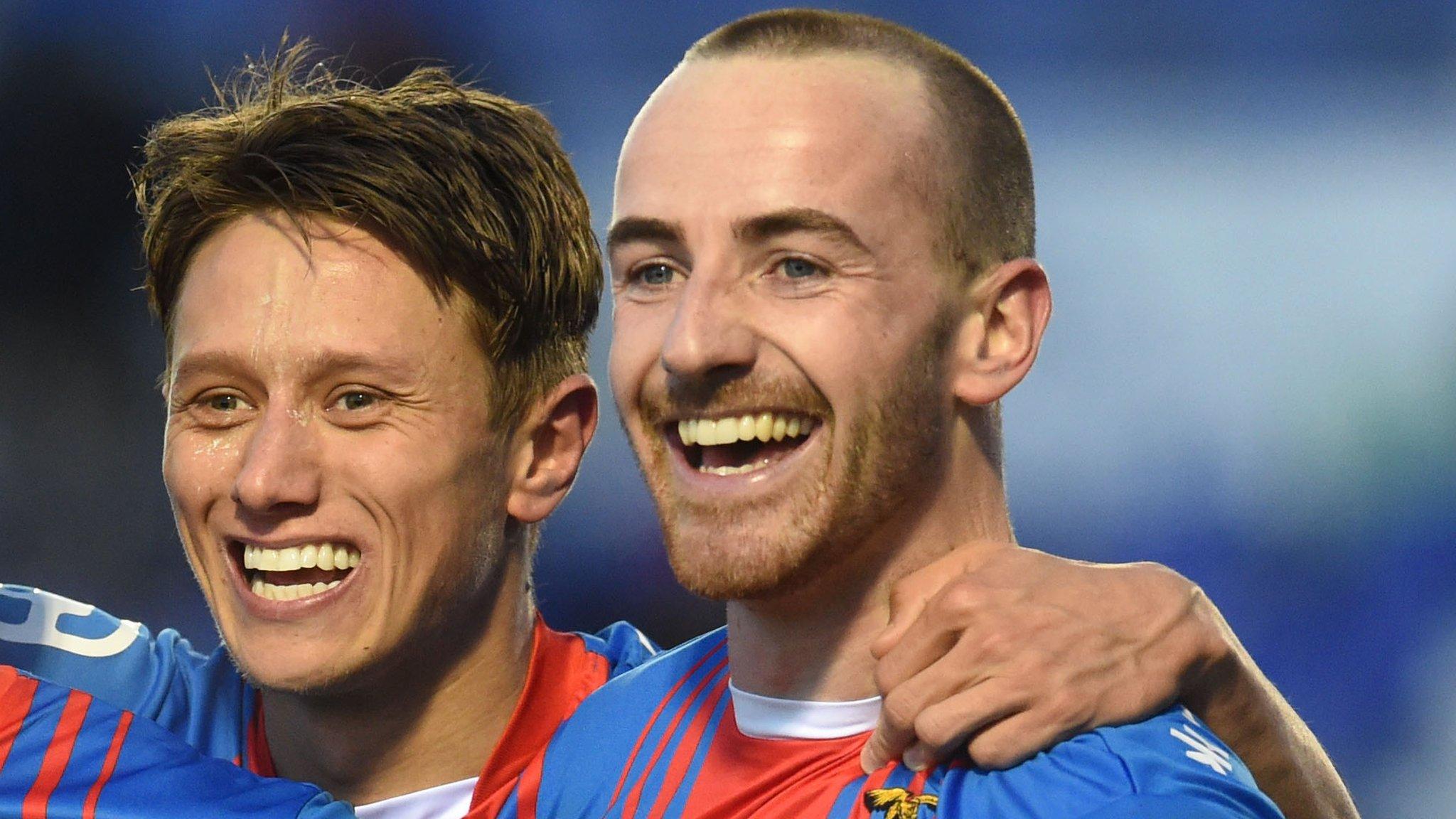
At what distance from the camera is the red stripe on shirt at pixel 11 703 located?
2.31 m

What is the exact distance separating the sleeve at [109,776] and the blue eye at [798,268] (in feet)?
3.30

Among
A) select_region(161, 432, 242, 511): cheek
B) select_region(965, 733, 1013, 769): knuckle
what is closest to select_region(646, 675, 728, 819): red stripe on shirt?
select_region(965, 733, 1013, 769): knuckle

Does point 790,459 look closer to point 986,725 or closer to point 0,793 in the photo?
point 986,725

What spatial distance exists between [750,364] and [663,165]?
33 cm

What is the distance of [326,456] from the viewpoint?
273cm

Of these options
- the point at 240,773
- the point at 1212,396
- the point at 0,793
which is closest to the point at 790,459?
the point at 240,773

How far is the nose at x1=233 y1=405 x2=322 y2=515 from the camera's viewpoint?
2.65 m

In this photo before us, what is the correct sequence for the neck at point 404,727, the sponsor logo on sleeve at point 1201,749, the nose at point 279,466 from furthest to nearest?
the neck at point 404,727 → the nose at point 279,466 → the sponsor logo on sleeve at point 1201,749

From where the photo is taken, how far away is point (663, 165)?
2268mm

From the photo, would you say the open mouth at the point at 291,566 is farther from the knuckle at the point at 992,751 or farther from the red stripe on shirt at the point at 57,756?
the knuckle at the point at 992,751

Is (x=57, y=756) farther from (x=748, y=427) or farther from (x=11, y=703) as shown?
(x=748, y=427)

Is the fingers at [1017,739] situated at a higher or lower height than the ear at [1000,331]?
lower

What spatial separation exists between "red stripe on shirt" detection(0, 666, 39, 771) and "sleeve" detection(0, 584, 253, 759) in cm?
48

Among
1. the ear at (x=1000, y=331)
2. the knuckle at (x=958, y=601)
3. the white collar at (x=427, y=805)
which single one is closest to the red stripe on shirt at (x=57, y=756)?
the white collar at (x=427, y=805)
